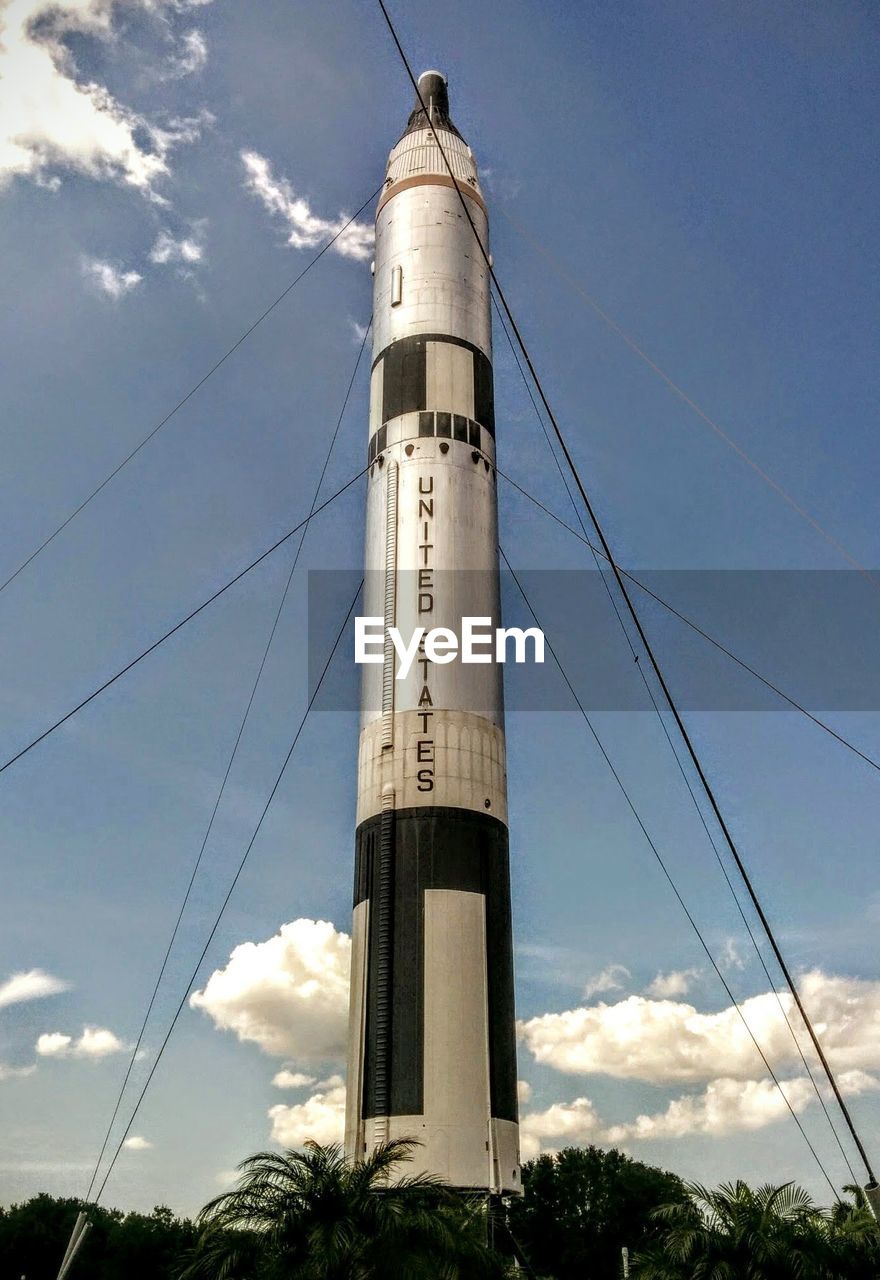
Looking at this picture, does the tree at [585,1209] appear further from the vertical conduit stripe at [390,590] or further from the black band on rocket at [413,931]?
the vertical conduit stripe at [390,590]

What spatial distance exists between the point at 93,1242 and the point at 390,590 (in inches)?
1608

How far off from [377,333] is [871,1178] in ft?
88.0

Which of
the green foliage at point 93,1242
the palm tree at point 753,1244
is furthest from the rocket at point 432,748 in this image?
the green foliage at point 93,1242

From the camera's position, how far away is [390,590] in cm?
2825

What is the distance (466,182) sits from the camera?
113ft

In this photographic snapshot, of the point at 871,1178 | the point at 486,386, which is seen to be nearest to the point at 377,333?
the point at 486,386

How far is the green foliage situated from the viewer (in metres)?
50.4

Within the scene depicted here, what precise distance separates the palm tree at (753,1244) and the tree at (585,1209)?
1260 inches

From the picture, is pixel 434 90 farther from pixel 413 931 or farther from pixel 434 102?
pixel 413 931

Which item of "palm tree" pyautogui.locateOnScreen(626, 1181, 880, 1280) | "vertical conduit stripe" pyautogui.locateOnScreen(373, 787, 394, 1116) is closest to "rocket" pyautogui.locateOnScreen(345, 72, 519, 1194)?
"vertical conduit stripe" pyautogui.locateOnScreen(373, 787, 394, 1116)

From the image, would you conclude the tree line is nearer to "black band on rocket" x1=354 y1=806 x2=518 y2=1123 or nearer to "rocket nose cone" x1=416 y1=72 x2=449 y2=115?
"black band on rocket" x1=354 y1=806 x2=518 y2=1123

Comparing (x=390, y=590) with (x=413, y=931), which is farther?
(x=390, y=590)

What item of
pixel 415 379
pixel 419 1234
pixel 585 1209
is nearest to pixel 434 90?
Answer: pixel 415 379

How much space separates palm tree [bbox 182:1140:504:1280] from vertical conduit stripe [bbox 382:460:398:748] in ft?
34.3
